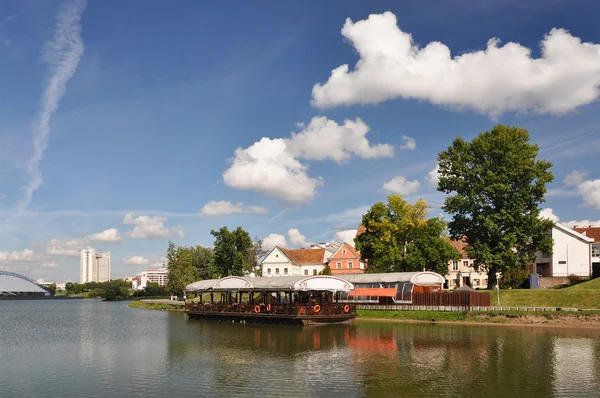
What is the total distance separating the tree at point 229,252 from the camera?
95.7m

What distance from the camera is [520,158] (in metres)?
59.8

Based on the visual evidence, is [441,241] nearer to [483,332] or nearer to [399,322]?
[399,322]

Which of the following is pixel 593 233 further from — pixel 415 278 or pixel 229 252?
pixel 229 252

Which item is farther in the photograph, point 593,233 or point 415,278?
point 593,233

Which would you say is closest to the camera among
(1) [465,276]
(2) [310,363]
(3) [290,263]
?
(2) [310,363]

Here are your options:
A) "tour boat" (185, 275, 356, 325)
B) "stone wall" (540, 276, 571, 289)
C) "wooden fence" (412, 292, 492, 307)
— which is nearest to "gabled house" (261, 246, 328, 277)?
"tour boat" (185, 275, 356, 325)

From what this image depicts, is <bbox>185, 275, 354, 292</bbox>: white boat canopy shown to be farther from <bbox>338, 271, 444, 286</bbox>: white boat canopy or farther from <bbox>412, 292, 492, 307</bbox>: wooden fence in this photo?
<bbox>412, 292, 492, 307</bbox>: wooden fence

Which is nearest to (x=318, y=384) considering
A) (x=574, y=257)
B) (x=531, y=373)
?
(x=531, y=373)

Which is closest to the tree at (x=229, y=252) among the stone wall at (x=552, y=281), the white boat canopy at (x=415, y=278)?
the white boat canopy at (x=415, y=278)

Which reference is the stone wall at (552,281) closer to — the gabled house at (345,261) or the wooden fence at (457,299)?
the wooden fence at (457,299)

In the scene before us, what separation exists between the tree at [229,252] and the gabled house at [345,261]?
1709cm

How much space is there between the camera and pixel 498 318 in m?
48.8

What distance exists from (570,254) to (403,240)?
75.2 ft

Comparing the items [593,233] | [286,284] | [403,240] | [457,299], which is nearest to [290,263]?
[403,240]
